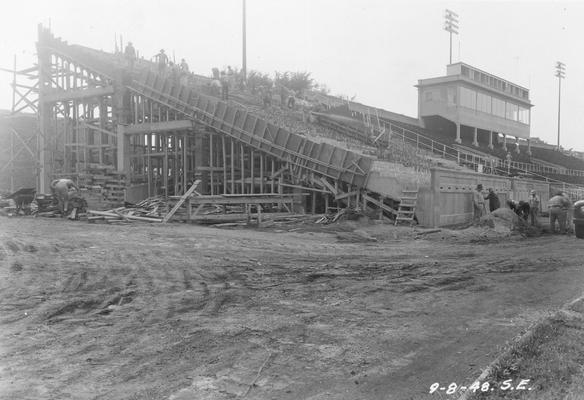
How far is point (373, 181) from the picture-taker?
19.5 metres

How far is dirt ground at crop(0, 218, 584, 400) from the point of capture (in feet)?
14.4

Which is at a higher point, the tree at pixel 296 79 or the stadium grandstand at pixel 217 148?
the tree at pixel 296 79

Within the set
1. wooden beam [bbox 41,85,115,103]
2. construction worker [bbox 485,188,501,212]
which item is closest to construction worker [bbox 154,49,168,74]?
wooden beam [bbox 41,85,115,103]

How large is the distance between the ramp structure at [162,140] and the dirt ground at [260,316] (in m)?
10.5

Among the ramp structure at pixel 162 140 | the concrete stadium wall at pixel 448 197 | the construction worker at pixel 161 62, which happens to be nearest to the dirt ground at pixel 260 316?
the concrete stadium wall at pixel 448 197

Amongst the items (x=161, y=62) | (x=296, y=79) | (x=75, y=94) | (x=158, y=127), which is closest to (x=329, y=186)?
(x=158, y=127)

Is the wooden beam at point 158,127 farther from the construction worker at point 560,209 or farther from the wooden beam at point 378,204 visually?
the construction worker at point 560,209

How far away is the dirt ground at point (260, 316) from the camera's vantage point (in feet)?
14.4

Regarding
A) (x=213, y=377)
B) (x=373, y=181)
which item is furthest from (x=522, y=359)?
(x=373, y=181)

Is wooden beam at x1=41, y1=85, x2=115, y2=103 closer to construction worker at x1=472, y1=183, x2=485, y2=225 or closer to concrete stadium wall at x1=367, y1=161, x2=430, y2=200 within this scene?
concrete stadium wall at x1=367, y1=161, x2=430, y2=200

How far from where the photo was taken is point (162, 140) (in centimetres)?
3030

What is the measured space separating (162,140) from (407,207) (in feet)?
56.7

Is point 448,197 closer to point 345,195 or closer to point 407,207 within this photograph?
point 407,207

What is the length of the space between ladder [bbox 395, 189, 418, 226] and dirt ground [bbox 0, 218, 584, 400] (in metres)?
5.52
